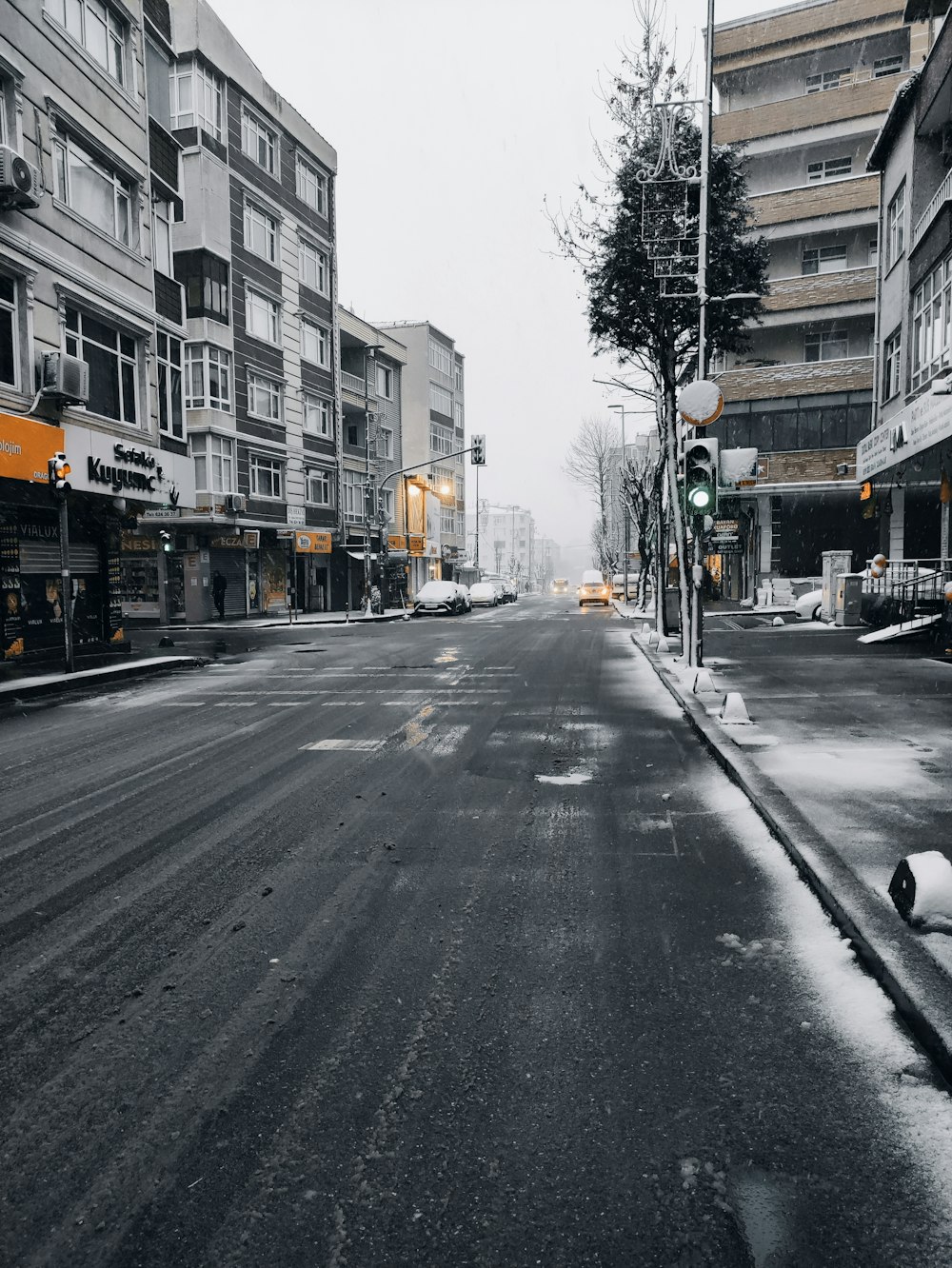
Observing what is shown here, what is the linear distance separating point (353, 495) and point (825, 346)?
24866 millimetres

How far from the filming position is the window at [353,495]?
48.1 m

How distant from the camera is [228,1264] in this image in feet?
7.25

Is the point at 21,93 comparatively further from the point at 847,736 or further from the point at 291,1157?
the point at 291,1157

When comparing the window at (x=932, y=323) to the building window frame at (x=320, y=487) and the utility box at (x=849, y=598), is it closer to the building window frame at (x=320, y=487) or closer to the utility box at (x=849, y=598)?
the utility box at (x=849, y=598)

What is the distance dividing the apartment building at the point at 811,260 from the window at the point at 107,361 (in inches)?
1038

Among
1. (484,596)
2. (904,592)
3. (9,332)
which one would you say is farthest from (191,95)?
(904,592)

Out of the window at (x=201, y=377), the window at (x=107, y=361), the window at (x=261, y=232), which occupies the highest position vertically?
the window at (x=261, y=232)

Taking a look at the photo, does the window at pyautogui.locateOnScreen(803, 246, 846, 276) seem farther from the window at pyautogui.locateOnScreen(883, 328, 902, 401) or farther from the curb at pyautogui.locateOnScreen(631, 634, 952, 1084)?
the curb at pyautogui.locateOnScreen(631, 634, 952, 1084)

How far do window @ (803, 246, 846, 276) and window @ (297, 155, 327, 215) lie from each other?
76.0 ft

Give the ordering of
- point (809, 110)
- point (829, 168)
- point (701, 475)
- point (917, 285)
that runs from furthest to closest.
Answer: point (829, 168)
point (809, 110)
point (917, 285)
point (701, 475)

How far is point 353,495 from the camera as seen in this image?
163 feet

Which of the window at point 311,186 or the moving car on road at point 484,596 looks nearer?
the window at point 311,186

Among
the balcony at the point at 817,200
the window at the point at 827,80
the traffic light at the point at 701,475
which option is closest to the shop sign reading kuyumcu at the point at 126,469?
the traffic light at the point at 701,475

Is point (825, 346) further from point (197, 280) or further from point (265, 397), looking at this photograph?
point (197, 280)
